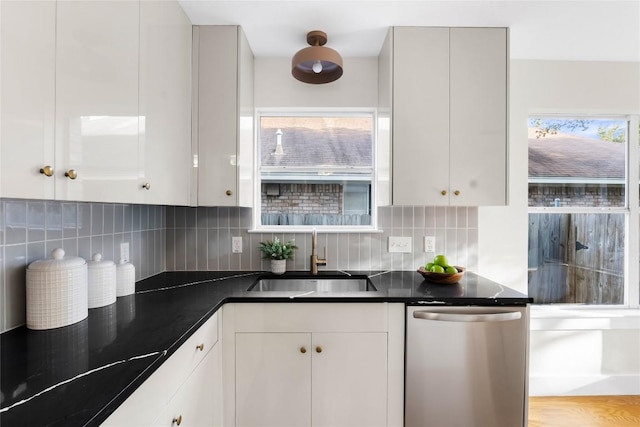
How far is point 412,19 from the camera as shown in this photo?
178cm

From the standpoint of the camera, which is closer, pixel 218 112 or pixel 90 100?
pixel 90 100

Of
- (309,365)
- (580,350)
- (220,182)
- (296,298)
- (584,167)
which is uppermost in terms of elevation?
(584,167)

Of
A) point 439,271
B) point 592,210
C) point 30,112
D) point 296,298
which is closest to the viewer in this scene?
point 30,112

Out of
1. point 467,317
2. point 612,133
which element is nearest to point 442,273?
point 467,317

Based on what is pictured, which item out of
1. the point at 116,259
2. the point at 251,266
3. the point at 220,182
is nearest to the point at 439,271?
the point at 251,266

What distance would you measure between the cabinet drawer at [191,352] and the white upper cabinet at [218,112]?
29.1 inches

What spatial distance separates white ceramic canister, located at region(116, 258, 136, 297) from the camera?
148cm

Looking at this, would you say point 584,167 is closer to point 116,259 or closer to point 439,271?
point 439,271

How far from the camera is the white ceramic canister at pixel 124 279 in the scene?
4.87 ft

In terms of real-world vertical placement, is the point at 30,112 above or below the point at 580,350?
above

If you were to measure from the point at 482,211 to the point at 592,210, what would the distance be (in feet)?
2.85

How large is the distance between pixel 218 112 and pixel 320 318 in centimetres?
126

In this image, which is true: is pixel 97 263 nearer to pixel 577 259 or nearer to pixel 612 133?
pixel 577 259

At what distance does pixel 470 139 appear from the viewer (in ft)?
6.02
